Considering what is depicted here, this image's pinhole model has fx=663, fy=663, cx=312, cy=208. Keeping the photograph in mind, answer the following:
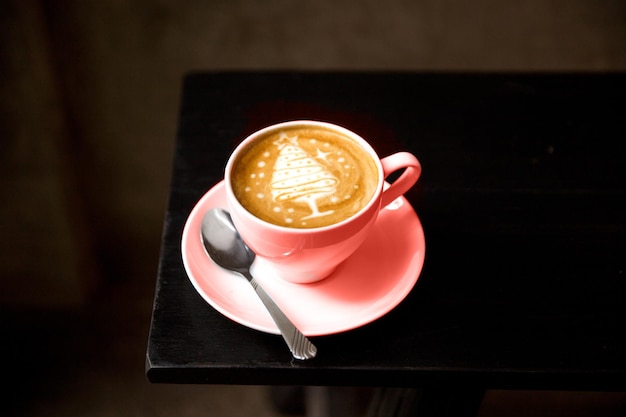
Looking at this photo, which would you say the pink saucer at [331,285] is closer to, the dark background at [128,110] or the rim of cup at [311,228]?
the rim of cup at [311,228]

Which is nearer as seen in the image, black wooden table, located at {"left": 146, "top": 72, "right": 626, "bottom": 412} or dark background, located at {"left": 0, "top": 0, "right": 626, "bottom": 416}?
black wooden table, located at {"left": 146, "top": 72, "right": 626, "bottom": 412}

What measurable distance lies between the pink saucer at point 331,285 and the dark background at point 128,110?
710 millimetres

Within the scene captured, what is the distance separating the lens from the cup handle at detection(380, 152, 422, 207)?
1.95 feet

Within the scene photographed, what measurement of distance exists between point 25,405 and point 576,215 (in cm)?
104

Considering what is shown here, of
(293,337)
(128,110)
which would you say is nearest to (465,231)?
(293,337)

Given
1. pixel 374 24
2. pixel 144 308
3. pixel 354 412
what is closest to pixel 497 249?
pixel 354 412

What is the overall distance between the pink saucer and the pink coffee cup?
0.05 ft

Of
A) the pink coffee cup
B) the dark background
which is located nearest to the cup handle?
the pink coffee cup

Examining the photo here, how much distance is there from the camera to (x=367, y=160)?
0.61 m

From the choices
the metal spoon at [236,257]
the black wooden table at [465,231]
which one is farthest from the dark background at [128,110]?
the metal spoon at [236,257]

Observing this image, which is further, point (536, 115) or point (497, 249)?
point (536, 115)

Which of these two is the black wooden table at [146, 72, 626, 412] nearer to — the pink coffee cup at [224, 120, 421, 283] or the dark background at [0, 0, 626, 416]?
the pink coffee cup at [224, 120, 421, 283]

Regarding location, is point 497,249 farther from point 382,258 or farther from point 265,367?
point 265,367

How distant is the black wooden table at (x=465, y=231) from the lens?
0.58 metres
